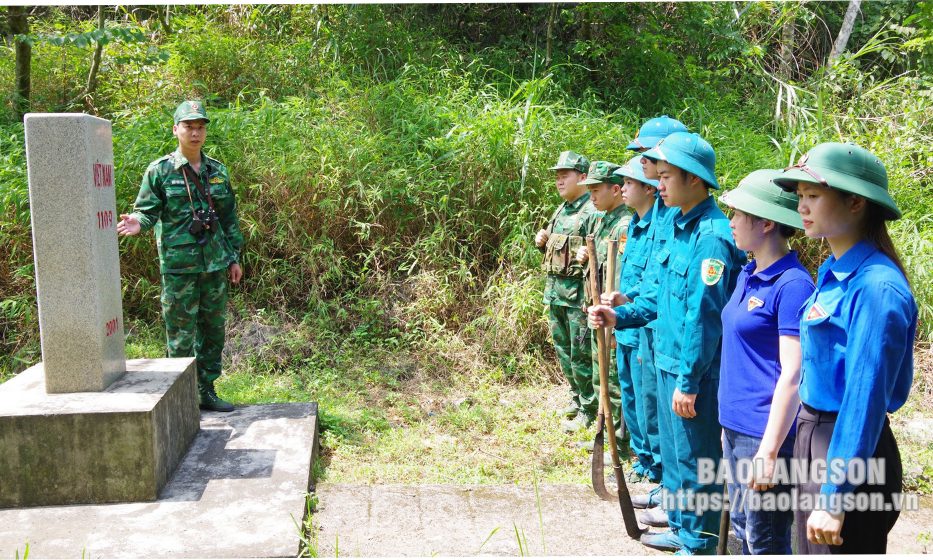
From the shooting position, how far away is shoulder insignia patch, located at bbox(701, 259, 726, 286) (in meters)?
2.81

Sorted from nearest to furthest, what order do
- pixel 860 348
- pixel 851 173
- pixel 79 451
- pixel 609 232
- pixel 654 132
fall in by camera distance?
pixel 860 348
pixel 851 173
pixel 79 451
pixel 654 132
pixel 609 232

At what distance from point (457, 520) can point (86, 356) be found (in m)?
2.09

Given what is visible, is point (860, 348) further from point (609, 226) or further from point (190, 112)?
point (190, 112)

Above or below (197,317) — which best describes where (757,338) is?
above

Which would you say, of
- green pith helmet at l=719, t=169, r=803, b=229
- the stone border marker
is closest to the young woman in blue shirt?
green pith helmet at l=719, t=169, r=803, b=229

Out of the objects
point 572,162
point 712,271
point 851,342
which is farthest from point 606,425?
point 572,162

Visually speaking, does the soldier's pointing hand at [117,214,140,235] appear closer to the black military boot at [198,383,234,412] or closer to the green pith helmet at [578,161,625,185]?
the black military boot at [198,383,234,412]

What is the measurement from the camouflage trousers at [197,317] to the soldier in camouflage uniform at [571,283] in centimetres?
229

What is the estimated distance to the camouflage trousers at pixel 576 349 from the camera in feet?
15.4

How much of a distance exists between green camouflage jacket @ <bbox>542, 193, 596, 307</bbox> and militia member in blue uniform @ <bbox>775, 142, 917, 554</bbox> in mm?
2518

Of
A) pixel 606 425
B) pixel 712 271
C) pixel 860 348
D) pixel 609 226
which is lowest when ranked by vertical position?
pixel 606 425

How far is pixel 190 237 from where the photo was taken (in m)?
4.56

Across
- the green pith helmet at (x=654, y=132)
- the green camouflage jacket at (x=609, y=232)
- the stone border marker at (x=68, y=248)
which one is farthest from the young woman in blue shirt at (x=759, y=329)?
the stone border marker at (x=68, y=248)

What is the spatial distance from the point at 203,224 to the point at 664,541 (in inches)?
133
